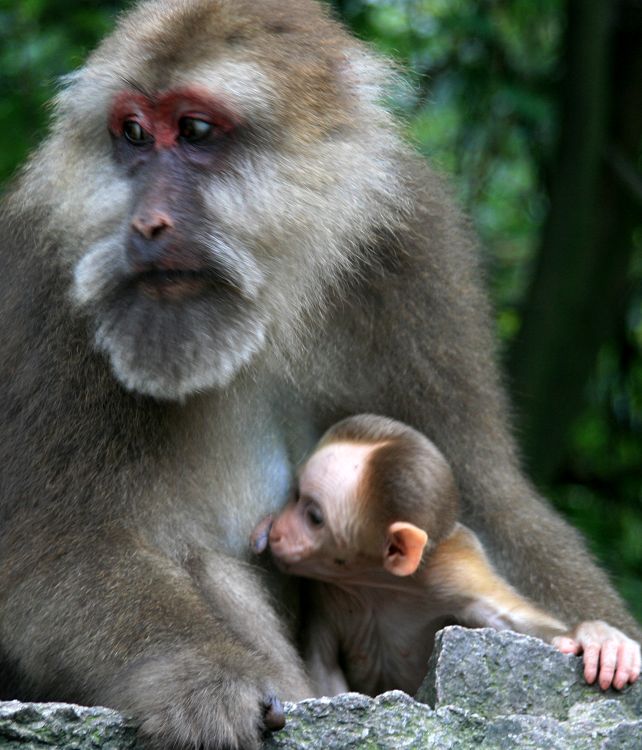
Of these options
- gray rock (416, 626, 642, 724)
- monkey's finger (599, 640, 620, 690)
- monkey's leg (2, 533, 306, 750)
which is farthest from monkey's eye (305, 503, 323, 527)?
monkey's finger (599, 640, 620, 690)

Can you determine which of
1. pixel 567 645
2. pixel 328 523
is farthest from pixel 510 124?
pixel 567 645

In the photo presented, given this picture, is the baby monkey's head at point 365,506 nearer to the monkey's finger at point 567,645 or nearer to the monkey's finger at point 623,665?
the monkey's finger at point 567,645

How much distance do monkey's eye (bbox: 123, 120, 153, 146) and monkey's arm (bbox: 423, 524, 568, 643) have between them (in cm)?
136

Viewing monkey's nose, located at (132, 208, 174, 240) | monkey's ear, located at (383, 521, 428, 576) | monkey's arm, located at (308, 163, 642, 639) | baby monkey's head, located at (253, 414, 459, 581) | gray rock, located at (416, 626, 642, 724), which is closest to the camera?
gray rock, located at (416, 626, 642, 724)

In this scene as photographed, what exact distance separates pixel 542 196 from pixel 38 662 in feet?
16.5

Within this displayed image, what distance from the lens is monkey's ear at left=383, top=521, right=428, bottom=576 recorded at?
3926 millimetres

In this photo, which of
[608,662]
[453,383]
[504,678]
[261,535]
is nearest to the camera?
[504,678]

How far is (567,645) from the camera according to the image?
3734 millimetres

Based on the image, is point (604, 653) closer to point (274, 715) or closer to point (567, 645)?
point (567, 645)

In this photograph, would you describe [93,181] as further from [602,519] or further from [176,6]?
[602,519]

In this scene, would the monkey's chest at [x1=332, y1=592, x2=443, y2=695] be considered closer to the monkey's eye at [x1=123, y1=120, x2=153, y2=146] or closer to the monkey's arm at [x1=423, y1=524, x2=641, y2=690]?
the monkey's arm at [x1=423, y1=524, x2=641, y2=690]

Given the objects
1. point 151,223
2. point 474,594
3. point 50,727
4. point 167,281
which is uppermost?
point 151,223

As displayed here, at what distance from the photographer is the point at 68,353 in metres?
4.02

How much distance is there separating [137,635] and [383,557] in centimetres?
72
